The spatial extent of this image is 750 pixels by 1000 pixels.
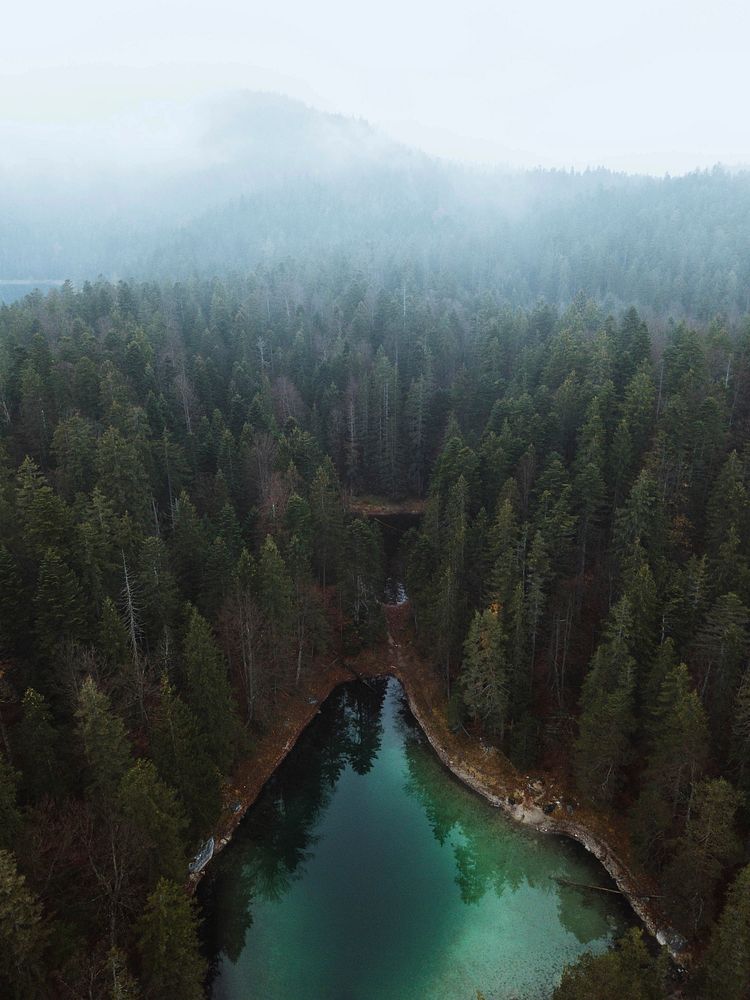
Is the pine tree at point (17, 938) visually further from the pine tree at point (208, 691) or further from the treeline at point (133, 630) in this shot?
the pine tree at point (208, 691)

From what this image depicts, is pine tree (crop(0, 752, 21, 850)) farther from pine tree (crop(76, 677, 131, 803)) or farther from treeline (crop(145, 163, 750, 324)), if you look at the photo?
treeline (crop(145, 163, 750, 324))

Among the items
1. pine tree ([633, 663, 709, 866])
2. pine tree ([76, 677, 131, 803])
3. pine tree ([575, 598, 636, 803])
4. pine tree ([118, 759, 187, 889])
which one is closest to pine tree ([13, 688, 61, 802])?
pine tree ([76, 677, 131, 803])

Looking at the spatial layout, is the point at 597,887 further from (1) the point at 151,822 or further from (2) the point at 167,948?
(1) the point at 151,822

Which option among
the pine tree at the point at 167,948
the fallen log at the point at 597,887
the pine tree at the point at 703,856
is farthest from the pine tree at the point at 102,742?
the pine tree at the point at 703,856

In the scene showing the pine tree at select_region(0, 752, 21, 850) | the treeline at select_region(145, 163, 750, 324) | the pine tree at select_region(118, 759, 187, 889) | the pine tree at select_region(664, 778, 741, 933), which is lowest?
the pine tree at select_region(664, 778, 741, 933)

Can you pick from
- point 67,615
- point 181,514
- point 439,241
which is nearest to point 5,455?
point 181,514

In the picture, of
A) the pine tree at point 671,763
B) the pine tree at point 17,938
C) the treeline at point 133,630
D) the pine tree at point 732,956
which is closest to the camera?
the pine tree at point 17,938

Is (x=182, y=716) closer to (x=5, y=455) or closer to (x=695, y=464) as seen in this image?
(x=5, y=455)
